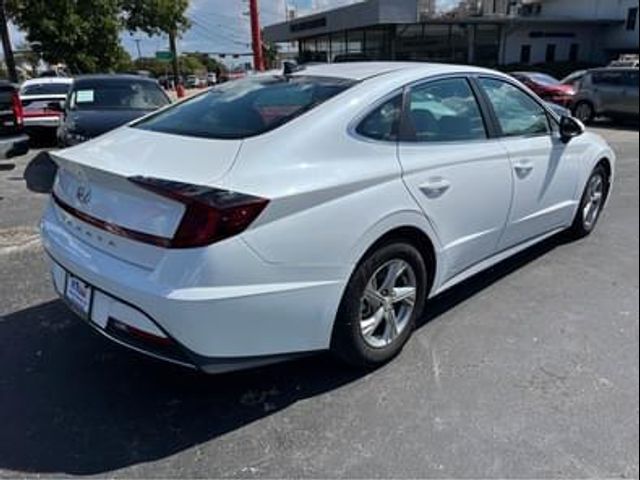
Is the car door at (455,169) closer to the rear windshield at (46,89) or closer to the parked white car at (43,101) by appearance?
the parked white car at (43,101)

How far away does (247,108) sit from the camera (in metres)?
3.34

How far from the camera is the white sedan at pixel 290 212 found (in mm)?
2521

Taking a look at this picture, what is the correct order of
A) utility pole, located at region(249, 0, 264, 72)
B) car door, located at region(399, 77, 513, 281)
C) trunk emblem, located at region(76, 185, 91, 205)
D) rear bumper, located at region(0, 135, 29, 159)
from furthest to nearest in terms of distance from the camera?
utility pole, located at region(249, 0, 264, 72), rear bumper, located at region(0, 135, 29, 159), car door, located at region(399, 77, 513, 281), trunk emblem, located at region(76, 185, 91, 205)

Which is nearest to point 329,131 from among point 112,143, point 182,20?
point 112,143

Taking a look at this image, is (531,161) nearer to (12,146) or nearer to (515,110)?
(515,110)

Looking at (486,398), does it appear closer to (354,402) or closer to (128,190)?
(354,402)

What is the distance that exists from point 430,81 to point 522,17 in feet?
127

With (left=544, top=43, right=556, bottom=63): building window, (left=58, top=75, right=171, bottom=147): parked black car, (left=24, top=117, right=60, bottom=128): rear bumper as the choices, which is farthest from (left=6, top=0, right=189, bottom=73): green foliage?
(left=544, top=43, right=556, bottom=63): building window

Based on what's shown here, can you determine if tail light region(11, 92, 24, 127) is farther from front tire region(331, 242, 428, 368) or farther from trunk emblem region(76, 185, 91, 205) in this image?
front tire region(331, 242, 428, 368)

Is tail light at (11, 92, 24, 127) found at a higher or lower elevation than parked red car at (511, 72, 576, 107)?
higher

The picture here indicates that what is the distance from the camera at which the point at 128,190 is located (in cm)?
267

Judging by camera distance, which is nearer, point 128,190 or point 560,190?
point 128,190

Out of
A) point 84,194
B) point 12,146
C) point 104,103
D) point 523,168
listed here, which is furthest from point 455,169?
point 104,103

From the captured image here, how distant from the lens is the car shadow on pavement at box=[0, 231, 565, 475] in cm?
267
